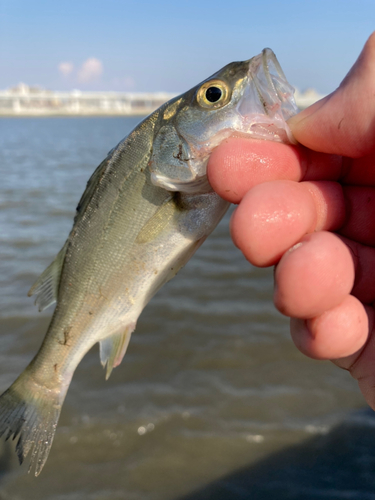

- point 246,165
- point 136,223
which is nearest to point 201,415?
point 136,223

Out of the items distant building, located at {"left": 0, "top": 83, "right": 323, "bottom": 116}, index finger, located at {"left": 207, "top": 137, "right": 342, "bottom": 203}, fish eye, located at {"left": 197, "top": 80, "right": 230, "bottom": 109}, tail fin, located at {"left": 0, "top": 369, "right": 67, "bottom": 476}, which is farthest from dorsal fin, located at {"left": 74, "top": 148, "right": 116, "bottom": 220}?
distant building, located at {"left": 0, "top": 83, "right": 323, "bottom": 116}

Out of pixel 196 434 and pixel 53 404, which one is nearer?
pixel 53 404

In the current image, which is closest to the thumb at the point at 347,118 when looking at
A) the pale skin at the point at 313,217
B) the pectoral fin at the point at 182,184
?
the pale skin at the point at 313,217

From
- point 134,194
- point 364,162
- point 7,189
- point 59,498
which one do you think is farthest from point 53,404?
point 7,189

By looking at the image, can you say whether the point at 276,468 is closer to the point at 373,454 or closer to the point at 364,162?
the point at 373,454

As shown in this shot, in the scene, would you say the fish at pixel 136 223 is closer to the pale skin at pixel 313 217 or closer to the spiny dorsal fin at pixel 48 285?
the spiny dorsal fin at pixel 48 285
